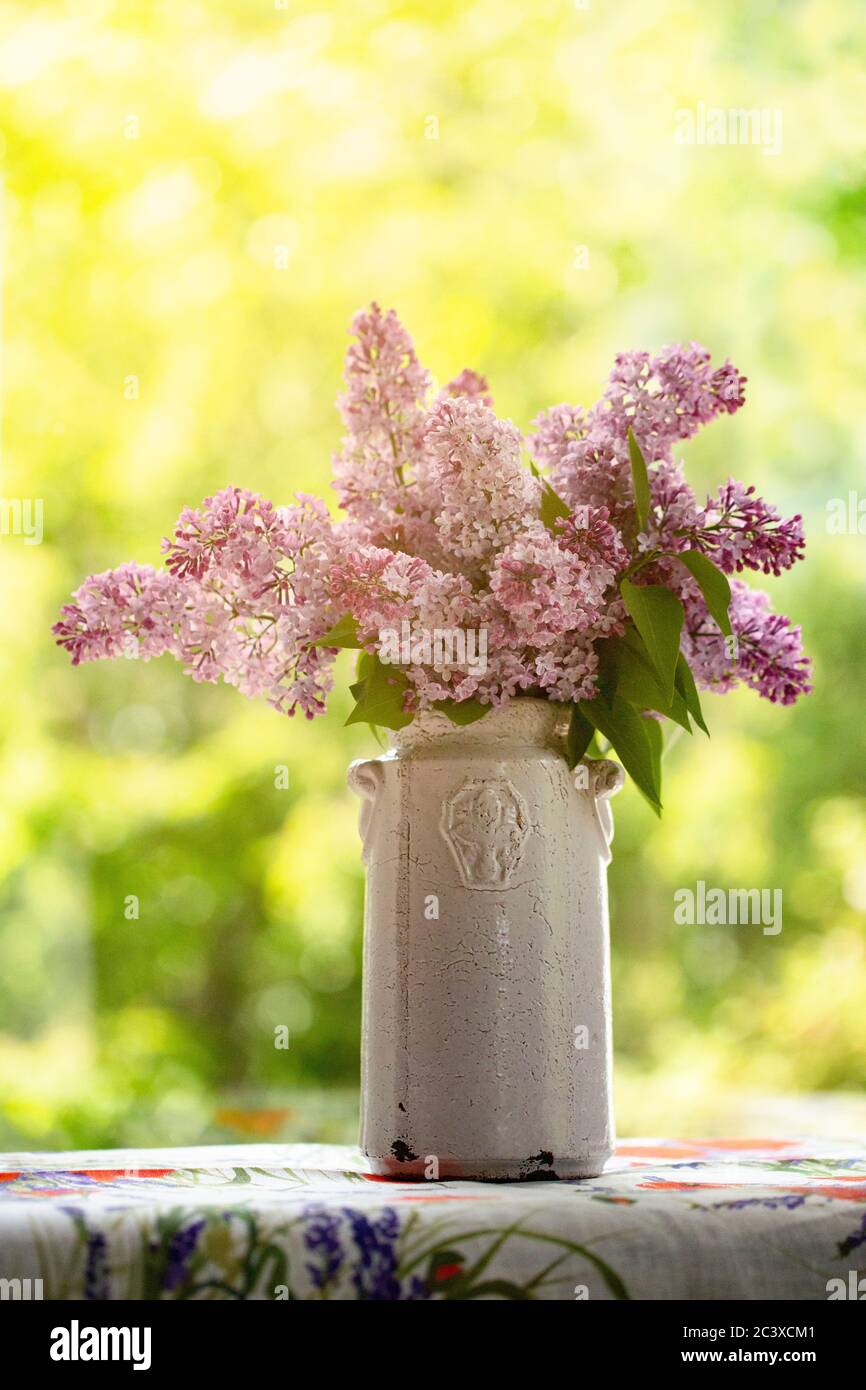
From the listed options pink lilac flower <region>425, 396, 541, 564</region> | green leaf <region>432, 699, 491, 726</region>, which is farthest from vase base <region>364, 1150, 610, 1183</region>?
pink lilac flower <region>425, 396, 541, 564</region>

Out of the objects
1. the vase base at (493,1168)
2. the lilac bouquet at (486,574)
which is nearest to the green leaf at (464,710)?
the lilac bouquet at (486,574)

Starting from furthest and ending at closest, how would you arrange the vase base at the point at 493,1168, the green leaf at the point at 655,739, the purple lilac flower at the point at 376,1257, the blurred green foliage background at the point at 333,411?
the blurred green foliage background at the point at 333,411
the green leaf at the point at 655,739
the vase base at the point at 493,1168
the purple lilac flower at the point at 376,1257

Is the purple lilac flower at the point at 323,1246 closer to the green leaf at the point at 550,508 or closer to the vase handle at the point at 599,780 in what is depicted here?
the vase handle at the point at 599,780

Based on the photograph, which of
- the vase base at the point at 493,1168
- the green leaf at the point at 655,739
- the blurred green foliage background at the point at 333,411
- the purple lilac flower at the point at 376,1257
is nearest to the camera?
the purple lilac flower at the point at 376,1257

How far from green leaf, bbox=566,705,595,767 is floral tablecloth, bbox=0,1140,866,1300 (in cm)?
27

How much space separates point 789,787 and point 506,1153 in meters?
2.82

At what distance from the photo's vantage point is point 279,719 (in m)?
3.50

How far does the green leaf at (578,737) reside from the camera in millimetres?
889

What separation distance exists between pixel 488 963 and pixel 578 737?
0.50 ft

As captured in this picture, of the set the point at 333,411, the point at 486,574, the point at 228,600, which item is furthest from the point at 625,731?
the point at 333,411

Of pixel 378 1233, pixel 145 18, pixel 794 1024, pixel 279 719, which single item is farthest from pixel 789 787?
pixel 378 1233

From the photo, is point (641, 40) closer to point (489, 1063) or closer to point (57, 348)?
point (57, 348)

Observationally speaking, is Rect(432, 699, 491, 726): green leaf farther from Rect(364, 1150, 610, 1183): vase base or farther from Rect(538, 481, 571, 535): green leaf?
Rect(364, 1150, 610, 1183): vase base

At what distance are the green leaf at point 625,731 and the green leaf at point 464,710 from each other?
0.07 metres
